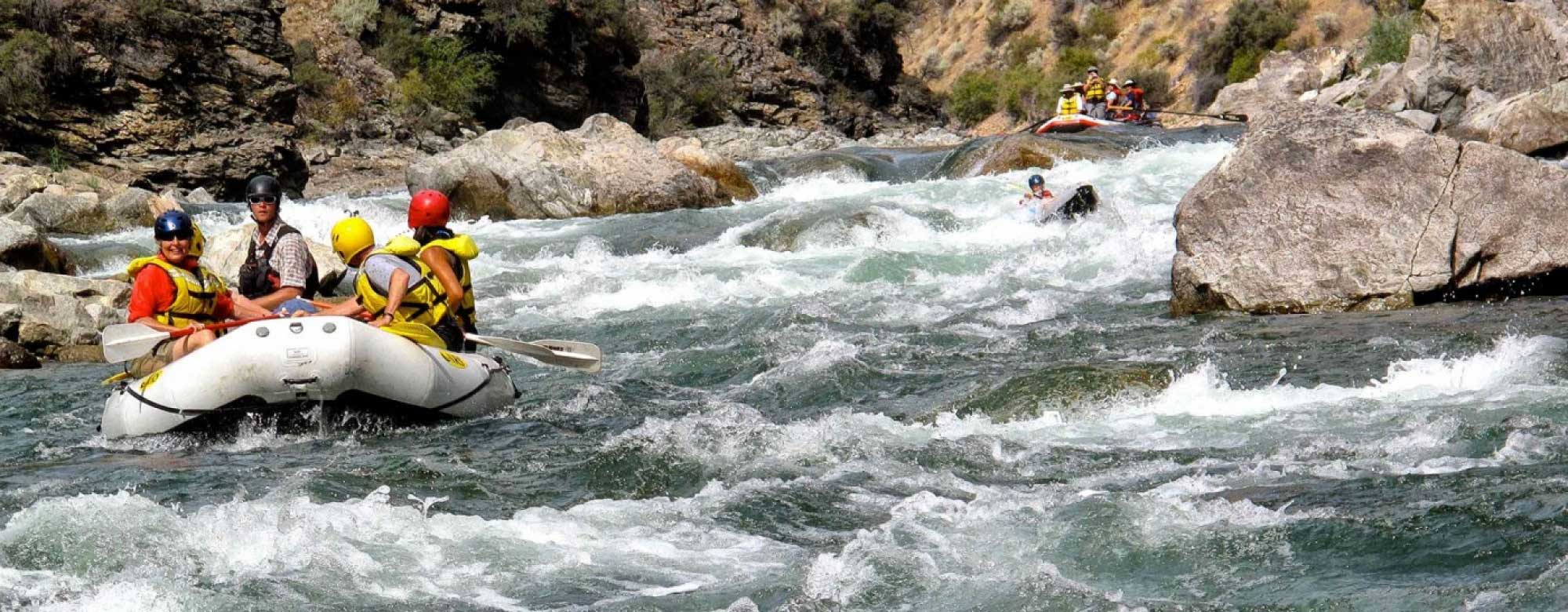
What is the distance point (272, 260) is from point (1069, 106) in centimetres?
2061

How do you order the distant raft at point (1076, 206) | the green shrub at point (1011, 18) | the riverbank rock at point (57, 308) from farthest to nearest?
the green shrub at point (1011, 18) < the distant raft at point (1076, 206) < the riverbank rock at point (57, 308)

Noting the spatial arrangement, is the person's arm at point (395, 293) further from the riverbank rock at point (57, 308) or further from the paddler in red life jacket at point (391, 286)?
the riverbank rock at point (57, 308)

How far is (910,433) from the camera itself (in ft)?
22.8

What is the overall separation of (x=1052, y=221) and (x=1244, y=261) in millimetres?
4727

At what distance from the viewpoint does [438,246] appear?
7383 millimetres

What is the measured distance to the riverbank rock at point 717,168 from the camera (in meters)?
19.9

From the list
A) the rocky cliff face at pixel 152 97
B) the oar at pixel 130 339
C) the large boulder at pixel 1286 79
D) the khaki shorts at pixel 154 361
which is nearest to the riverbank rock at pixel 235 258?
the khaki shorts at pixel 154 361

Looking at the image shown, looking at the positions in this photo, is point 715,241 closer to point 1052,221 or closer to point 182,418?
point 1052,221

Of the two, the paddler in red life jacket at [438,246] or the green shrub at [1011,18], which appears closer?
the paddler in red life jacket at [438,246]

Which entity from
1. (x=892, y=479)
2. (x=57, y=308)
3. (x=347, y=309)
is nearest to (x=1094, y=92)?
(x=57, y=308)

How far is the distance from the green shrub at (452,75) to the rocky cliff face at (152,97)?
572cm

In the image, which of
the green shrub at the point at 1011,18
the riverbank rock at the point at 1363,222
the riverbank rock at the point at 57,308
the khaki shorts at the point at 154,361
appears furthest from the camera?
the green shrub at the point at 1011,18

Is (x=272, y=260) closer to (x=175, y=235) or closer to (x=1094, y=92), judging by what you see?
(x=175, y=235)

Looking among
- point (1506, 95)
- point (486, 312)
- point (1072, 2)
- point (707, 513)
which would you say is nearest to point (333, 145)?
point (486, 312)
